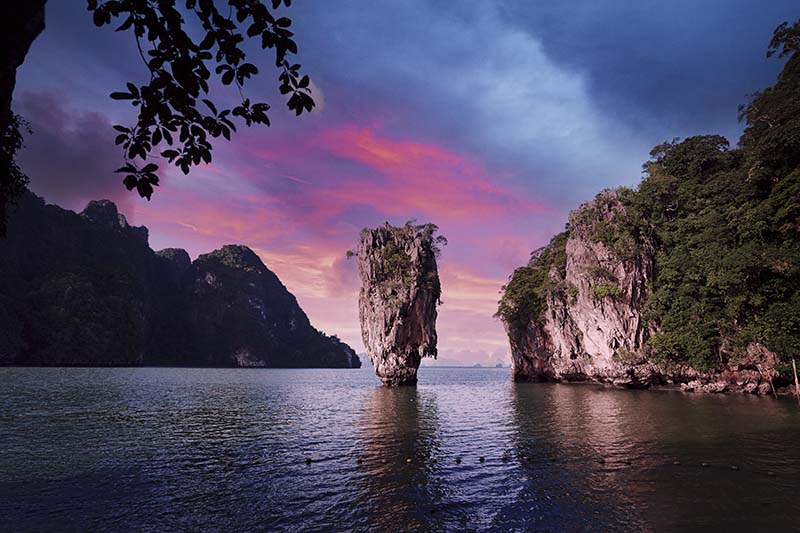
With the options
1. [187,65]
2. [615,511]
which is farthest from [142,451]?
[187,65]

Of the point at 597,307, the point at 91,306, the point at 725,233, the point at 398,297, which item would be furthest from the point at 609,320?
the point at 91,306

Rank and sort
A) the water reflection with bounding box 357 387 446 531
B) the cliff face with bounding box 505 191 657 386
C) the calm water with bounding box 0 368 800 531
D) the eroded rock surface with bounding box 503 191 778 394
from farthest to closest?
1. the cliff face with bounding box 505 191 657 386
2. the eroded rock surface with bounding box 503 191 778 394
3. the water reflection with bounding box 357 387 446 531
4. the calm water with bounding box 0 368 800 531

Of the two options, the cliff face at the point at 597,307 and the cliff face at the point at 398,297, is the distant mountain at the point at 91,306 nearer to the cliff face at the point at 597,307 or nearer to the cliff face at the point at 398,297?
the cliff face at the point at 398,297

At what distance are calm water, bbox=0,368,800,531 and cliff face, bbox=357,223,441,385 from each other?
A: 28.5m

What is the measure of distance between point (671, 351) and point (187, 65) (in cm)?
4860

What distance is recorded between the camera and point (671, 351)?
40906 mm

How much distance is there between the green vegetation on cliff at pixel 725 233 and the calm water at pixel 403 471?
998cm

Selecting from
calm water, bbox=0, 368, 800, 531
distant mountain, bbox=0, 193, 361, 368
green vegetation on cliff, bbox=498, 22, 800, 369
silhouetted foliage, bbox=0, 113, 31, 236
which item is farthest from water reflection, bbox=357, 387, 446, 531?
distant mountain, bbox=0, 193, 361, 368

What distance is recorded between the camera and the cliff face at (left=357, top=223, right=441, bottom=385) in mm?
56219

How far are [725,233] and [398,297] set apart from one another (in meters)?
36.1

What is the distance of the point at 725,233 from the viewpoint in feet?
115

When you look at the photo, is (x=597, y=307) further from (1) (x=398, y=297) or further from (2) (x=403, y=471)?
(2) (x=403, y=471)

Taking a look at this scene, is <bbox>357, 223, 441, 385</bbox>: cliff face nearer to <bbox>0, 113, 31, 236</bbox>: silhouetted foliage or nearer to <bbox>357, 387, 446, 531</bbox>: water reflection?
<bbox>357, 387, 446, 531</bbox>: water reflection

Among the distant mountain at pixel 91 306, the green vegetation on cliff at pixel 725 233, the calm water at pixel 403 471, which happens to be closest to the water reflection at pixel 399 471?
the calm water at pixel 403 471
